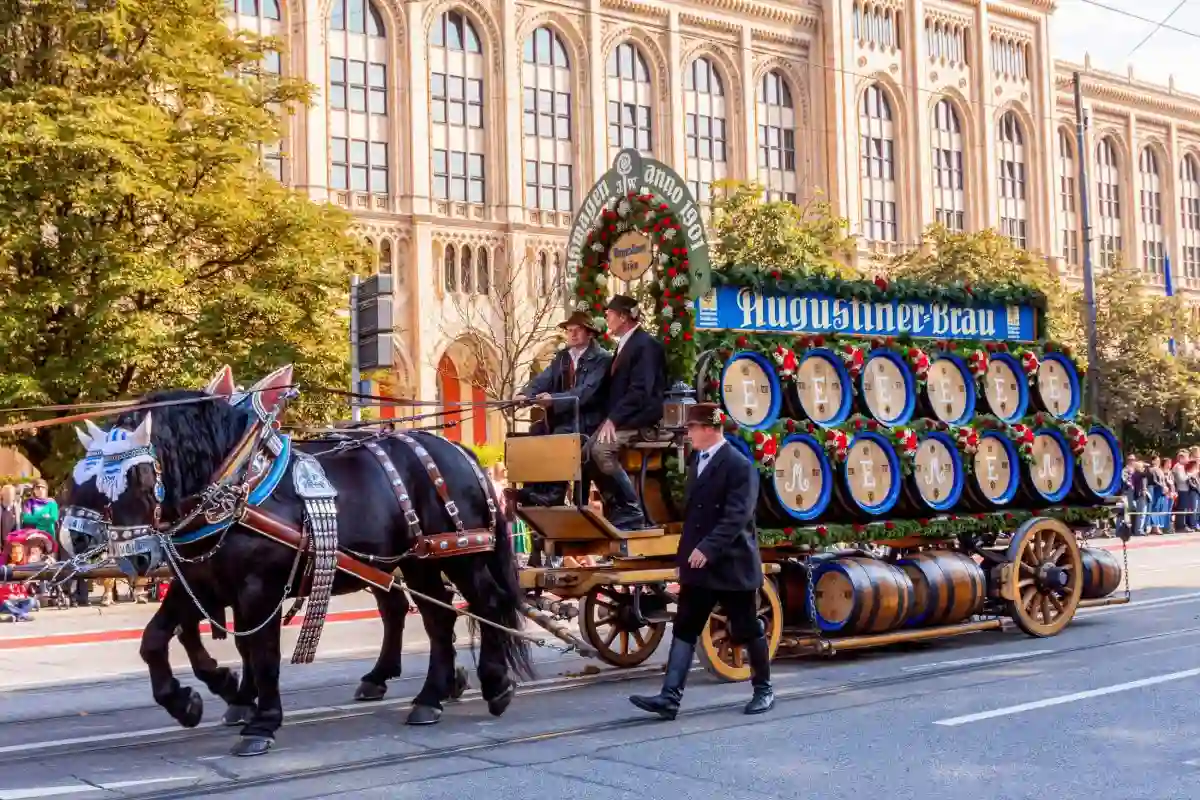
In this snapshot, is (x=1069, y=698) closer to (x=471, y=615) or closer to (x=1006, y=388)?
(x=471, y=615)

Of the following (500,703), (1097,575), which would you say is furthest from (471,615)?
(1097,575)

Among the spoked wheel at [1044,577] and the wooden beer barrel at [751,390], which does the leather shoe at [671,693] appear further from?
the spoked wheel at [1044,577]

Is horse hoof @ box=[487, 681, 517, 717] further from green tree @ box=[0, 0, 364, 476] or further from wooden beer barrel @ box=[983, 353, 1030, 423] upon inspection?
green tree @ box=[0, 0, 364, 476]

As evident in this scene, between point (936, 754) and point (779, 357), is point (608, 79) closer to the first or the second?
point (779, 357)

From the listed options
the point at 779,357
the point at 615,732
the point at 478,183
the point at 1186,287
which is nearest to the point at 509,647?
the point at 615,732

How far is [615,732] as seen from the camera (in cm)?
810

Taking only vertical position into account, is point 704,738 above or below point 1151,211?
below

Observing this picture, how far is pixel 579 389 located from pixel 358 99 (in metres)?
37.0

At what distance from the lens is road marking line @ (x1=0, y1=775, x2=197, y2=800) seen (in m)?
6.78

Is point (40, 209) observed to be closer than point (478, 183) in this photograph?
Yes

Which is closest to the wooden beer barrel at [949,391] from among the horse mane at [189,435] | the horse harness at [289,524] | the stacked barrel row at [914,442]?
the stacked barrel row at [914,442]

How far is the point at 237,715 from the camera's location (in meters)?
8.63

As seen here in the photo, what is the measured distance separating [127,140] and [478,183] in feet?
93.8

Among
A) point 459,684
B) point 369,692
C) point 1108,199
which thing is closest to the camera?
point 459,684
